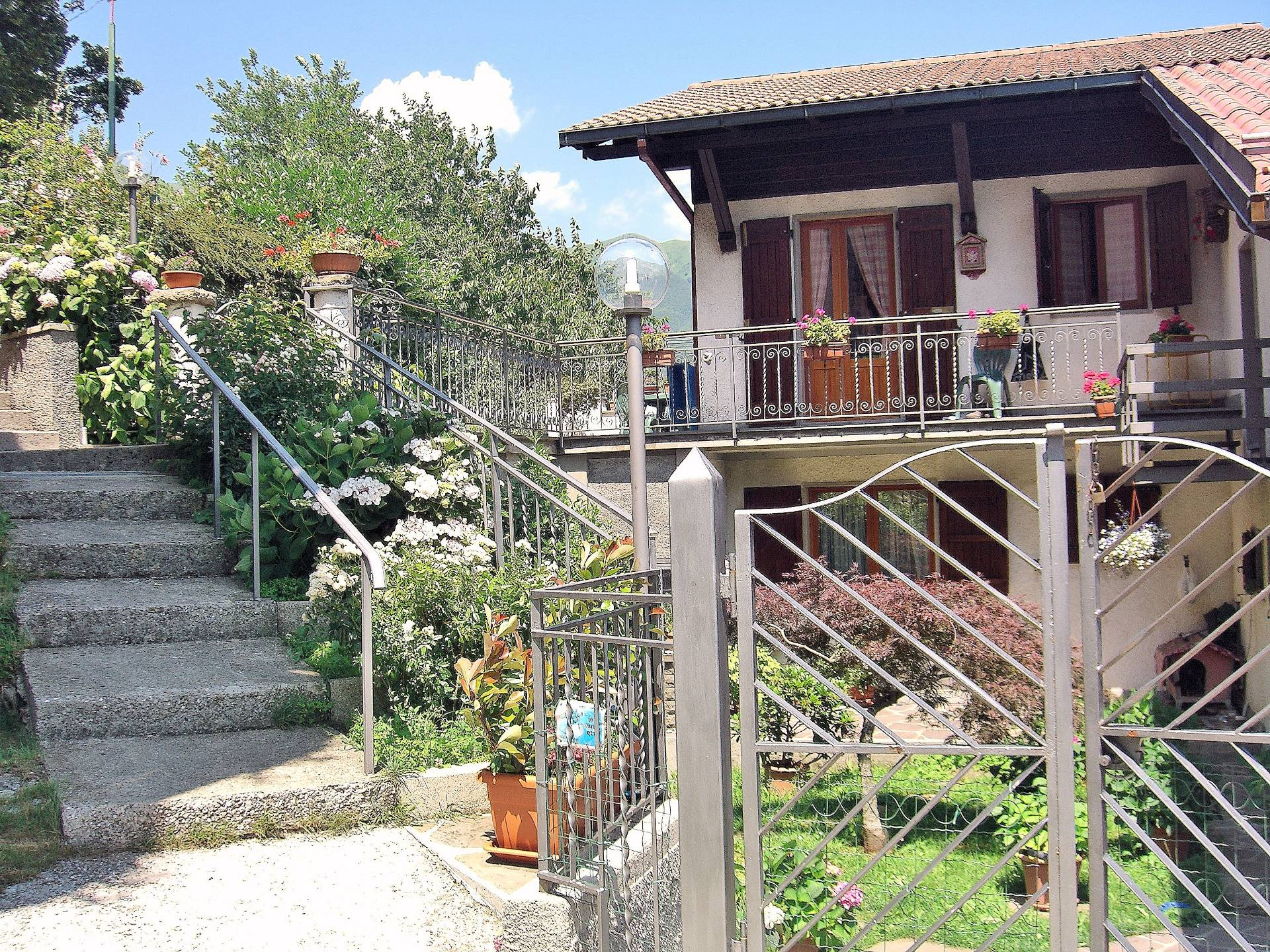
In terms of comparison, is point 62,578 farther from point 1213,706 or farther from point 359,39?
point 359,39

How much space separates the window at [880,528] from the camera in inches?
466

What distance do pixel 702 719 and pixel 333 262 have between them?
7691 mm

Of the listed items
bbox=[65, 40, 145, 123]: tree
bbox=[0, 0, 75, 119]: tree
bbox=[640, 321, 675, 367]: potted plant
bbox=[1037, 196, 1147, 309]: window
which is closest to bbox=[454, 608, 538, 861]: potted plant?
bbox=[640, 321, 675, 367]: potted plant

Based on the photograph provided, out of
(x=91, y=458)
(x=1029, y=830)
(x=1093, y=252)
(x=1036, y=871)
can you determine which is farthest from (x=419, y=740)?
(x=1093, y=252)

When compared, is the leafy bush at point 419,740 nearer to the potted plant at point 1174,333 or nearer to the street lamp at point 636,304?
the street lamp at point 636,304

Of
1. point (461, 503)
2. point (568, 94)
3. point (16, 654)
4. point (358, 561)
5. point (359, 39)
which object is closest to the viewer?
point (16, 654)

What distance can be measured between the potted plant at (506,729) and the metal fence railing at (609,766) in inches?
14.0

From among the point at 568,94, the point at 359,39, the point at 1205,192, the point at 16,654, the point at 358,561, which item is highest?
the point at 568,94

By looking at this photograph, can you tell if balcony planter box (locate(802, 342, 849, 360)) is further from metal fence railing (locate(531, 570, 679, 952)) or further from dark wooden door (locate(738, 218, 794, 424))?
metal fence railing (locate(531, 570, 679, 952))

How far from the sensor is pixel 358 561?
6.04 meters

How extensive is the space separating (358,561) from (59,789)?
83.2 inches

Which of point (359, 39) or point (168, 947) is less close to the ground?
point (359, 39)

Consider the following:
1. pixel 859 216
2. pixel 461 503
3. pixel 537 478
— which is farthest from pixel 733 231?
pixel 461 503

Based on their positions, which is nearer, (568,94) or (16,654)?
(16,654)
